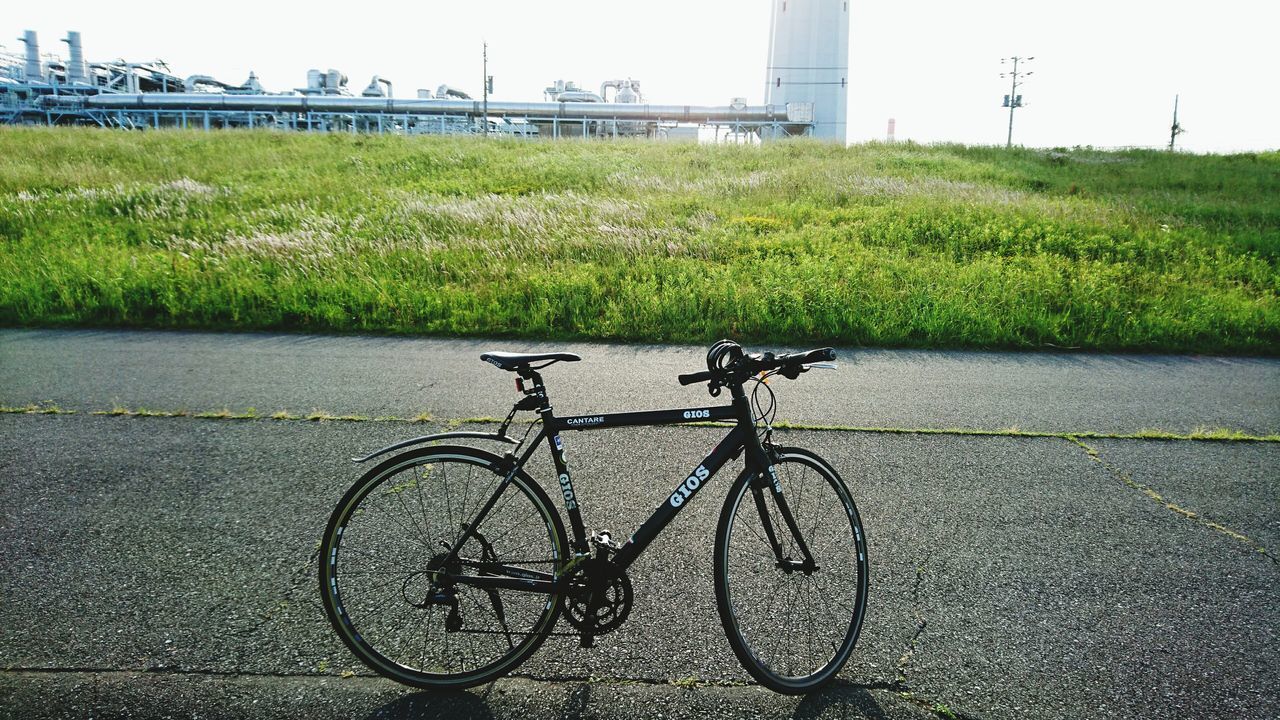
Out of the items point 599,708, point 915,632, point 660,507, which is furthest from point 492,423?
point 915,632

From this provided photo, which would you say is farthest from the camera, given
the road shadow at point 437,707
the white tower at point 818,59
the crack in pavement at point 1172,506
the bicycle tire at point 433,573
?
the white tower at point 818,59

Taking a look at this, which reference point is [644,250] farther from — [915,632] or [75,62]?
[75,62]

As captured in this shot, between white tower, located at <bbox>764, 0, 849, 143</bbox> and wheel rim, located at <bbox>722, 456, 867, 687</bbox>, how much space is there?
2060 inches

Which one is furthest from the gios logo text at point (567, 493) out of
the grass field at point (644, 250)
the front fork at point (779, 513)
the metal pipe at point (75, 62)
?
the metal pipe at point (75, 62)

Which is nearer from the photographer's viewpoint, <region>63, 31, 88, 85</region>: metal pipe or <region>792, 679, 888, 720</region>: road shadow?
<region>792, 679, 888, 720</region>: road shadow

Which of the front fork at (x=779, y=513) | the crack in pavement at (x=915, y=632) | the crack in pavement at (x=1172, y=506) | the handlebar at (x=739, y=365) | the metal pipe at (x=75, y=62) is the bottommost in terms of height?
the crack in pavement at (x=915, y=632)

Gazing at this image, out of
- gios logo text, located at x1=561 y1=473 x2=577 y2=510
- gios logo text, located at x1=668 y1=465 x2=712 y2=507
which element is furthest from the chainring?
gios logo text, located at x1=668 y1=465 x2=712 y2=507

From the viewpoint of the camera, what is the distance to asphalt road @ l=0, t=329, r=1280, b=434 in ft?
21.1

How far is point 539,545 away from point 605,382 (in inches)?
167

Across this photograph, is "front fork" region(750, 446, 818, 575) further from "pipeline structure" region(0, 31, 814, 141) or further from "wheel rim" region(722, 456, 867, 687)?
"pipeline structure" region(0, 31, 814, 141)

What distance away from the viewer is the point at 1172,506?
4.72 meters

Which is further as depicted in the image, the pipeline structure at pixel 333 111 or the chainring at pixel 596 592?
the pipeline structure at pixel 333 111

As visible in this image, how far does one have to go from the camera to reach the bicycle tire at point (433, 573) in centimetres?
284

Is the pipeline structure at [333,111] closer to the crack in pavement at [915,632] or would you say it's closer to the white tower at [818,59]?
the white tower at [818,59]
